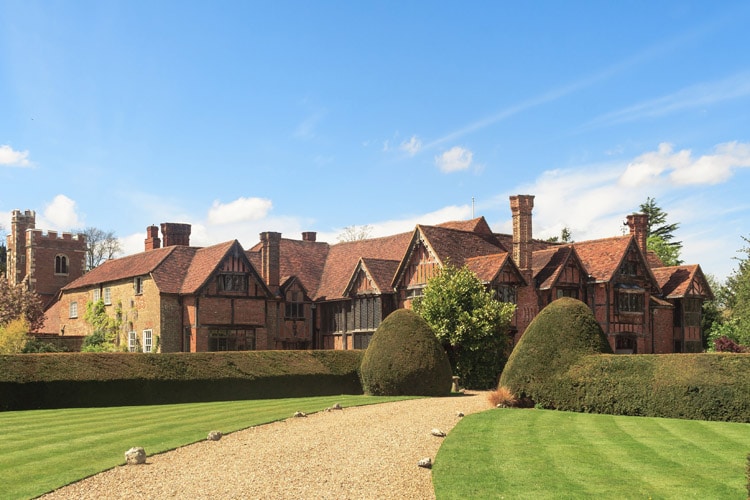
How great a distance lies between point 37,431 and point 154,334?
24552 mm

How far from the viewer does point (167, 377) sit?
30.0 m

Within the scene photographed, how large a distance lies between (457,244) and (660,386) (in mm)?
22520

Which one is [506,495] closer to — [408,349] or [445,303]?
[408,349]

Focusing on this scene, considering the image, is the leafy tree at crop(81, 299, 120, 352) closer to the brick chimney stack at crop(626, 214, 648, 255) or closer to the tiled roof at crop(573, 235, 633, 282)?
the tiled roof at crop(573, 235, 633, 282)

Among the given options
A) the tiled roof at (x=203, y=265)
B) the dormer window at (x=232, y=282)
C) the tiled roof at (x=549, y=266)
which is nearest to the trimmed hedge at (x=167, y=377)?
the dormer window at (x=232, y=282)

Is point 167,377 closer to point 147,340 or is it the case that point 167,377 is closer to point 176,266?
point 147,340

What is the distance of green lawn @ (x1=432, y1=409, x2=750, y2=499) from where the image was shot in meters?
Result: 12.9

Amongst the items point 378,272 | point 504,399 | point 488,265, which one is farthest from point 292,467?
point 378,272

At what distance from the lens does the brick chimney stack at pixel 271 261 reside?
4769cm

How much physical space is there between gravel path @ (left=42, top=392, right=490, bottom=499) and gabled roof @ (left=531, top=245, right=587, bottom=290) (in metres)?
23.1

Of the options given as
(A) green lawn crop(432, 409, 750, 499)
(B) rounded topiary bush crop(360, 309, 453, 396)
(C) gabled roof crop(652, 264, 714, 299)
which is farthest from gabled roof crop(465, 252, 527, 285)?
(A) green lawn crop(432, 409, 750, 499)

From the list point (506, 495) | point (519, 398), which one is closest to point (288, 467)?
point (506, 495)

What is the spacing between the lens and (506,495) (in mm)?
12578

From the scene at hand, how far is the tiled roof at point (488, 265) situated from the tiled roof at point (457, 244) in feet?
3.08
